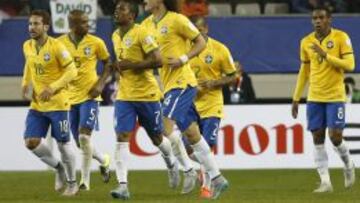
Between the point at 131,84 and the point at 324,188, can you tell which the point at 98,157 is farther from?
the point at 324,188

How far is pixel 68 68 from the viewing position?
1633 centimetres

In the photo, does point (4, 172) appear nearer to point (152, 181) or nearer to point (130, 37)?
point (152, 181)

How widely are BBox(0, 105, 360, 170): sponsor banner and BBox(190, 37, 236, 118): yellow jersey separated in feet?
21.0

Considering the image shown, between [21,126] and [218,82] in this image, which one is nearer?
[218,82]

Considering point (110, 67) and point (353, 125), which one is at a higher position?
point (110, 67)

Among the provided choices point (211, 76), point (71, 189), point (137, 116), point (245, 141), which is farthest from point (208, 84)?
point (245, 141)

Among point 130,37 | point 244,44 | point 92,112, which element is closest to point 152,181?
point 92,112

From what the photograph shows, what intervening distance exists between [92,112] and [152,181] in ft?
7.03

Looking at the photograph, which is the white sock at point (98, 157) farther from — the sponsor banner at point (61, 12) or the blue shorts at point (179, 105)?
the sponsor banner at point (61, 12)

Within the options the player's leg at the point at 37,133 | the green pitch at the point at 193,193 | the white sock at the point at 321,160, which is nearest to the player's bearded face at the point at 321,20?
the white sock at the point at 321,160

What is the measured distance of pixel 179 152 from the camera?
17422mm

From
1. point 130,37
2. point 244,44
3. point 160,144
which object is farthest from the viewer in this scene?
point 244,44

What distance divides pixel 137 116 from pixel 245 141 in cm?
759

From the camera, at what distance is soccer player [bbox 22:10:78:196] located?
53.7 feet
